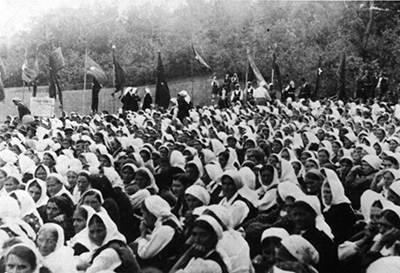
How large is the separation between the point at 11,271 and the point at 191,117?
8726 mm

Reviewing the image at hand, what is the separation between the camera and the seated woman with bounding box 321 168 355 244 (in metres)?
4.34

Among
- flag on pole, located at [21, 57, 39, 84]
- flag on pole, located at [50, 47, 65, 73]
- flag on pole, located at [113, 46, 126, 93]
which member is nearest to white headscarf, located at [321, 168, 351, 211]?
flag on pole, located at [50, 47, 65, 73]

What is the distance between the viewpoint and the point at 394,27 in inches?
680

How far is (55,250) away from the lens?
3.53 meters

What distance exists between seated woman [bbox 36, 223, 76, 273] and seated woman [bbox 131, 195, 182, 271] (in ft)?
1.80

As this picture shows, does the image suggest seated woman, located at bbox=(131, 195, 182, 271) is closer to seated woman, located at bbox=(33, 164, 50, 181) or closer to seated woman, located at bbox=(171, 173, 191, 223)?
seated woman, located at bbox=(171, 173, 191, 223)

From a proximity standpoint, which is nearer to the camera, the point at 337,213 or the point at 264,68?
the point at 337,213

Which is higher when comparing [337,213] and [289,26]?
[289,26]

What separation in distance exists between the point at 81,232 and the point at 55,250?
45cm

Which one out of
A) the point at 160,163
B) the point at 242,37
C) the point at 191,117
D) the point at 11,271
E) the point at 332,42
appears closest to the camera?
the point at 11,271

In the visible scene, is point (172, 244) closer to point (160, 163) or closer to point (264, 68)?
point (160, 163)

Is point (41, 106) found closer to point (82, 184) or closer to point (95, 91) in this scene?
point (82, 184)

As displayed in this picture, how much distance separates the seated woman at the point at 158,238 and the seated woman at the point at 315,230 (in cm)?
90

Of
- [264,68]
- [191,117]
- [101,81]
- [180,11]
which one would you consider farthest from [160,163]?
[180,11]
